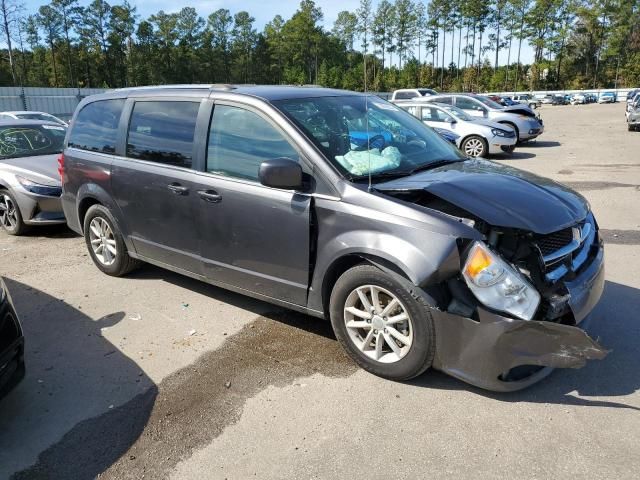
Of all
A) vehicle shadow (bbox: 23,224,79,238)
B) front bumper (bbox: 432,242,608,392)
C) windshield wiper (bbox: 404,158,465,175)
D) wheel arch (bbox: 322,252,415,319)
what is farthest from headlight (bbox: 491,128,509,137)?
wheel arch (bbox: 322,252,415,319)

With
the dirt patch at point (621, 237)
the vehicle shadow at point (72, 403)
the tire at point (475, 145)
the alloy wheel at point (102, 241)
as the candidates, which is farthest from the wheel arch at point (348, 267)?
the tire at point (475, 145)

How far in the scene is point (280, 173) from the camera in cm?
333

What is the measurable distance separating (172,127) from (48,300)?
2.13 meters

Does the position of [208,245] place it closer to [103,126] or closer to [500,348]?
[103,126]

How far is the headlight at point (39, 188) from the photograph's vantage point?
691 centimetres

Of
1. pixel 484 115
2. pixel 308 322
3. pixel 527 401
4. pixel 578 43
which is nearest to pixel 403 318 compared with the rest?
pixel 527 401

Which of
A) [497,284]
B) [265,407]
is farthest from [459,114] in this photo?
[265,407]

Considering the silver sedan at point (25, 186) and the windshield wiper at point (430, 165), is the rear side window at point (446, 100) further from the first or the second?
the windshield wiper at point (430, 165)

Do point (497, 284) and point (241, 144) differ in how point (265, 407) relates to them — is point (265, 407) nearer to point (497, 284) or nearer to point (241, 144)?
point (497, 284)

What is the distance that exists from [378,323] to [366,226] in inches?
25.0

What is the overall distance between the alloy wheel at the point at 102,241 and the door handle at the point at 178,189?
1.32 m

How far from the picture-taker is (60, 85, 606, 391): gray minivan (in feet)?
9.50

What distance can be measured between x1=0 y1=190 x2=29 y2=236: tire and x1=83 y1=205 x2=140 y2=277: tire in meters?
2.30

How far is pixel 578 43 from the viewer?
84688 mm
